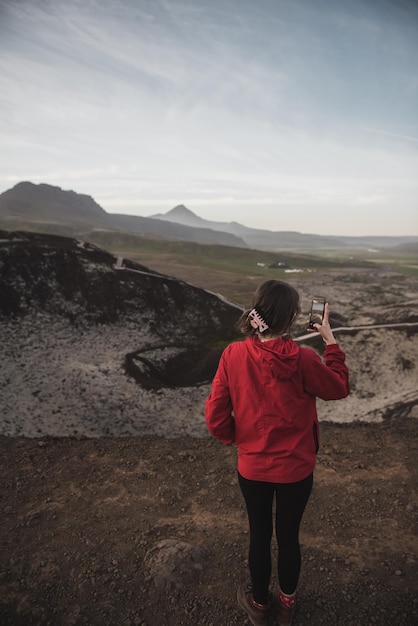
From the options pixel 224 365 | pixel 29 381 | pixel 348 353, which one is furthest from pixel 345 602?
pixel 348 353

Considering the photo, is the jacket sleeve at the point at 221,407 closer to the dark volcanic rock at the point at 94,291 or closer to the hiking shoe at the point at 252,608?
the hiking shoe at the point at 252,608

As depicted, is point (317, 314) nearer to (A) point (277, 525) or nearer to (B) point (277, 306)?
(B) point (277, 306)

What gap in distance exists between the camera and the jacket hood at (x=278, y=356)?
294cm

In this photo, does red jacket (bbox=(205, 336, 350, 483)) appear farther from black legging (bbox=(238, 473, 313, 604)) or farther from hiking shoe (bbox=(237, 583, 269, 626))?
hiking shoe (bbox=(237, 583, 269, 626))

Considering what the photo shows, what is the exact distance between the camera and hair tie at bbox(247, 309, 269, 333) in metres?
3.03

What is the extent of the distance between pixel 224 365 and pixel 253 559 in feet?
7.08

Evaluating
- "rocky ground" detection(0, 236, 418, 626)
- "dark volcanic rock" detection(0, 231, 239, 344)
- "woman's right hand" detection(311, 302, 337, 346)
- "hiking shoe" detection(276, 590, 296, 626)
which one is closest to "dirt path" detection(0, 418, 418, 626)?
"rocky ground" detection(0, 236, 418, 626)

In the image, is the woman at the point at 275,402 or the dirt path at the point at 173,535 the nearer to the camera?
the woman at the point at 275,402

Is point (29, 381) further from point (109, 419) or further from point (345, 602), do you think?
point (345, 602)

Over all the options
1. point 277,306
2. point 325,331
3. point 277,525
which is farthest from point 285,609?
point 277,306

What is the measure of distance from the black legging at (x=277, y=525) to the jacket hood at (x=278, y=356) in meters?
1.10

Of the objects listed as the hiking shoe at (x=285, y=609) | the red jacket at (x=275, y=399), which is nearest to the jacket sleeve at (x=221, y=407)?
the red jacket at (x=275, y=399)

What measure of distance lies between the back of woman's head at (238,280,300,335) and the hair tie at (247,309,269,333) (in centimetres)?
2

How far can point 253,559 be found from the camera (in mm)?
3668
